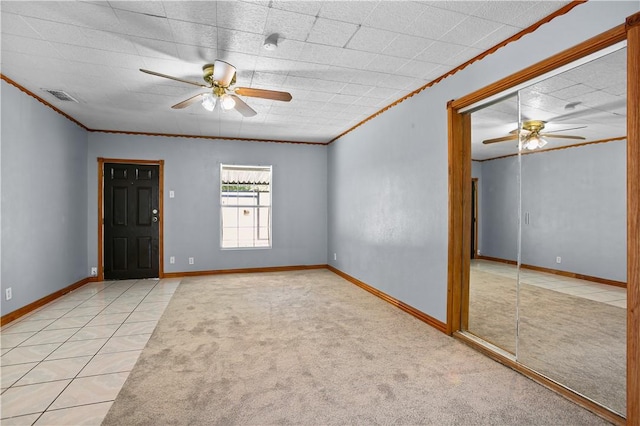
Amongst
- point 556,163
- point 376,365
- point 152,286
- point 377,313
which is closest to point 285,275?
point 152,286

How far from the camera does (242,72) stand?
3.35 metres

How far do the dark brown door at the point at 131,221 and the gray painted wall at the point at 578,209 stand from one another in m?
5.92

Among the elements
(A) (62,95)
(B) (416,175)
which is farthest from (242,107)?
(A) (62,95)

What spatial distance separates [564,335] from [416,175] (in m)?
2.17

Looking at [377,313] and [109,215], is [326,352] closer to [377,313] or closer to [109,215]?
[377,313]

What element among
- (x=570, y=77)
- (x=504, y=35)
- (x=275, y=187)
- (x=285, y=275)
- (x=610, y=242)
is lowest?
(x=285, y=275)

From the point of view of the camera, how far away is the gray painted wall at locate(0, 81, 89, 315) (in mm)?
3537

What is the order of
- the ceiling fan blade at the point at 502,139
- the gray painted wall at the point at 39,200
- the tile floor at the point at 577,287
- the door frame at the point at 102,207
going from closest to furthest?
1. the tile floor at the point at 577,287
2. the gray painted wall at the point at 39,200
3. the ceiling fan blade at the point at 502,139
4. the door frame at the point at 102,207

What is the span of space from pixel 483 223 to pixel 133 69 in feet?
18.0

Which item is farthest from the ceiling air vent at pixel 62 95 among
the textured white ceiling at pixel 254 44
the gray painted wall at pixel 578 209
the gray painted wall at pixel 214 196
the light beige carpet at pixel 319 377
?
the gray painted wall at pixel 578 209

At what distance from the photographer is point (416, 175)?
3.83 meters

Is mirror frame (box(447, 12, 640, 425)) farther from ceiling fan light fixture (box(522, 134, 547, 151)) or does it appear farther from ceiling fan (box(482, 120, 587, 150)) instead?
ceiling fan light fixture (box(522, 134, 547, 151))

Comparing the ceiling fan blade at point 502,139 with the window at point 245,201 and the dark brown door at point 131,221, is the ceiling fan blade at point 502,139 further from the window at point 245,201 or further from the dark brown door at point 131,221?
the dark brown door at point 131,221

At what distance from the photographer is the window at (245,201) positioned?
6.64m
